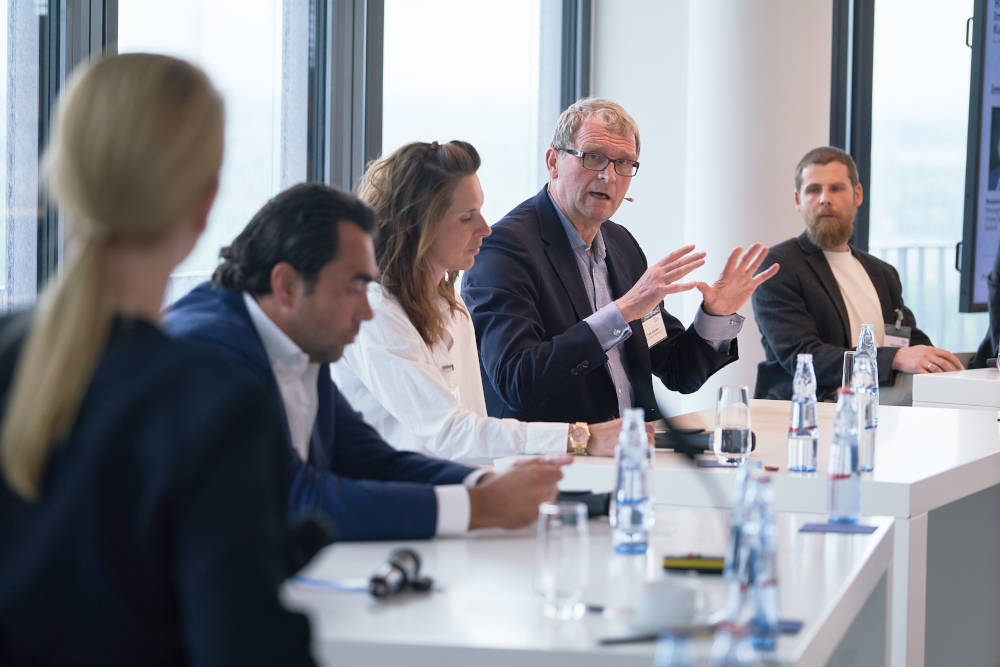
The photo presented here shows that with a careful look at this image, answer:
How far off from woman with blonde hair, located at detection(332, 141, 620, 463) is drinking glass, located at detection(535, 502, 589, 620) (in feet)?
4.05

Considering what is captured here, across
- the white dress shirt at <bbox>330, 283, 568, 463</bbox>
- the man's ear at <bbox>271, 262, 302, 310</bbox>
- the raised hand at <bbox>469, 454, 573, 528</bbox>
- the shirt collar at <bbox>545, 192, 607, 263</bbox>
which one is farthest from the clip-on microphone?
the shirt collar at <bbox>545, 192, 607, 263</bbox>

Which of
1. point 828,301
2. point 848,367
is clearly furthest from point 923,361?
point 848,367

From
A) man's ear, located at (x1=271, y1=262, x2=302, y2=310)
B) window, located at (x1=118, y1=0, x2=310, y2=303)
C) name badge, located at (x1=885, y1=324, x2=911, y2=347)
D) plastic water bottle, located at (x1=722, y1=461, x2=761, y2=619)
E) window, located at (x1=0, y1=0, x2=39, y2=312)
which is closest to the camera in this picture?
plastic water bottle, located at (x1=722, y1=461, x2=761, y2=619)

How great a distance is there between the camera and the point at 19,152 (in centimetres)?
349

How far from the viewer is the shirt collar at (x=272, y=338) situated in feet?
6.83

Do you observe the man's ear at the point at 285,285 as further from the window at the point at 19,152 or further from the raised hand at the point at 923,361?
the raised hand at the point at 923,361

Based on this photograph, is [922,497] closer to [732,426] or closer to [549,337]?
[732,426]

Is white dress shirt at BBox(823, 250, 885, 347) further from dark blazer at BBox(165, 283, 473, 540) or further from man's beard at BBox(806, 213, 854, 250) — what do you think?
dark blazer at BBox(165, 283, 473, 540)

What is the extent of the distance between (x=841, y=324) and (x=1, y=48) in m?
3.28

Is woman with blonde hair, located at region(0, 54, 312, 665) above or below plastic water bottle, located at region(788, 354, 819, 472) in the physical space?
above

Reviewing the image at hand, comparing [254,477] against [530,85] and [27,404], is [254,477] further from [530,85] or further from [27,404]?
[530,85]

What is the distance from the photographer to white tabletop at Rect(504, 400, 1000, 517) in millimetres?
2506

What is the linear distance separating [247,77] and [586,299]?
5.35 feet

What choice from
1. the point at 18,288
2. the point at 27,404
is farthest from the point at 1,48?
the point at 27,404
